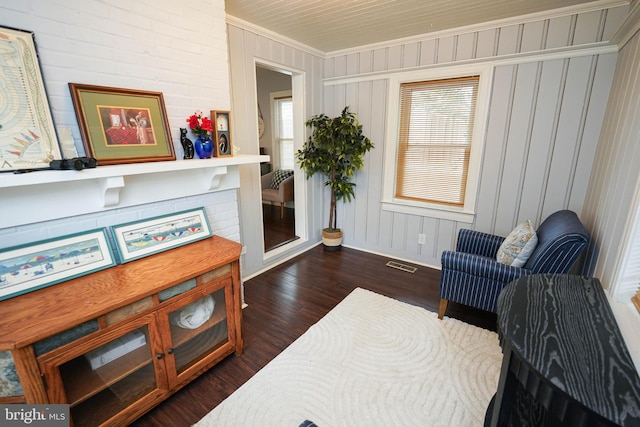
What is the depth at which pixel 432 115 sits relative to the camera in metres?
3.18

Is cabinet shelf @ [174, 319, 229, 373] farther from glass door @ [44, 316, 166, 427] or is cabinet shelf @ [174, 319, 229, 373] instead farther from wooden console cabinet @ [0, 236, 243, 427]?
glass door @ [44, 316, 166, 427]

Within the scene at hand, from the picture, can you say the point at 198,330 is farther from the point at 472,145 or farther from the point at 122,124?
the point at 472,145

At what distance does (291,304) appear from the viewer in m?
Result: 2.65

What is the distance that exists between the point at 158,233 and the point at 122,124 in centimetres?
66

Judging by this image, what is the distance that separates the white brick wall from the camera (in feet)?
4.55

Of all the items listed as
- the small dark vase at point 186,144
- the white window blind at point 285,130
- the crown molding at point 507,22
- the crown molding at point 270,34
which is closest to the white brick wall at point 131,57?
the small dark vase at point 186,144

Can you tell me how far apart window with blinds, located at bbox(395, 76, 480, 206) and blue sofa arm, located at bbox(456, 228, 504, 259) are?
62 centimetres

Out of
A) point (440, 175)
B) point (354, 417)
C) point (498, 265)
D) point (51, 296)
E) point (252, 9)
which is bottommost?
point (354, 417)

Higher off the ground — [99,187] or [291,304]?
[99,187]

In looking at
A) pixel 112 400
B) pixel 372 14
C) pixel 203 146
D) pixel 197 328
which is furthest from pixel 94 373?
pixel 372 14

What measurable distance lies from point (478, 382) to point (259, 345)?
1453 millimetres

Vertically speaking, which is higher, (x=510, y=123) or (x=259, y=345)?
(x=510, y=123)

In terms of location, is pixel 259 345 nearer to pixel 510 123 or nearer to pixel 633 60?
pixel 510 123

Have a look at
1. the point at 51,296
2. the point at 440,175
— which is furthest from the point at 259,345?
the point at 440,175
